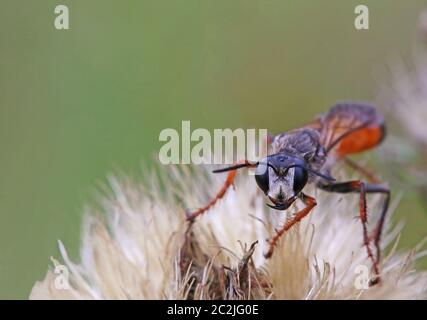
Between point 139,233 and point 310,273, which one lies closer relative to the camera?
point 310,273

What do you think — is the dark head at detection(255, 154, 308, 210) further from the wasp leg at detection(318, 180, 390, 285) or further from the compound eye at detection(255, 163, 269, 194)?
the wasp leg at detection(318, 180, 390, 285)

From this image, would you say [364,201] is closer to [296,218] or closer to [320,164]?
[320,164]

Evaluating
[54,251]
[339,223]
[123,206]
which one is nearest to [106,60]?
[54,251]

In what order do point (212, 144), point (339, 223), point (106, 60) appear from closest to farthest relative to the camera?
point (339, 223) < point (212, 144) < point (106, 60)

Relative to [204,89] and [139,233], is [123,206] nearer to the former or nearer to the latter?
[139,233]

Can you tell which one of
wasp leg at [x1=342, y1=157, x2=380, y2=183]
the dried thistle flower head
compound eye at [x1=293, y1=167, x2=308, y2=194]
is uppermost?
compound eye at [x1=293, y1=167, x2=308, y2=194]

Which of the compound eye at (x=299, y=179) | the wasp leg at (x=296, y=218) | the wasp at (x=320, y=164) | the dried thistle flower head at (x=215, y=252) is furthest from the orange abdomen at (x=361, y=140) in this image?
the compound eye at (x=299, y=179)
